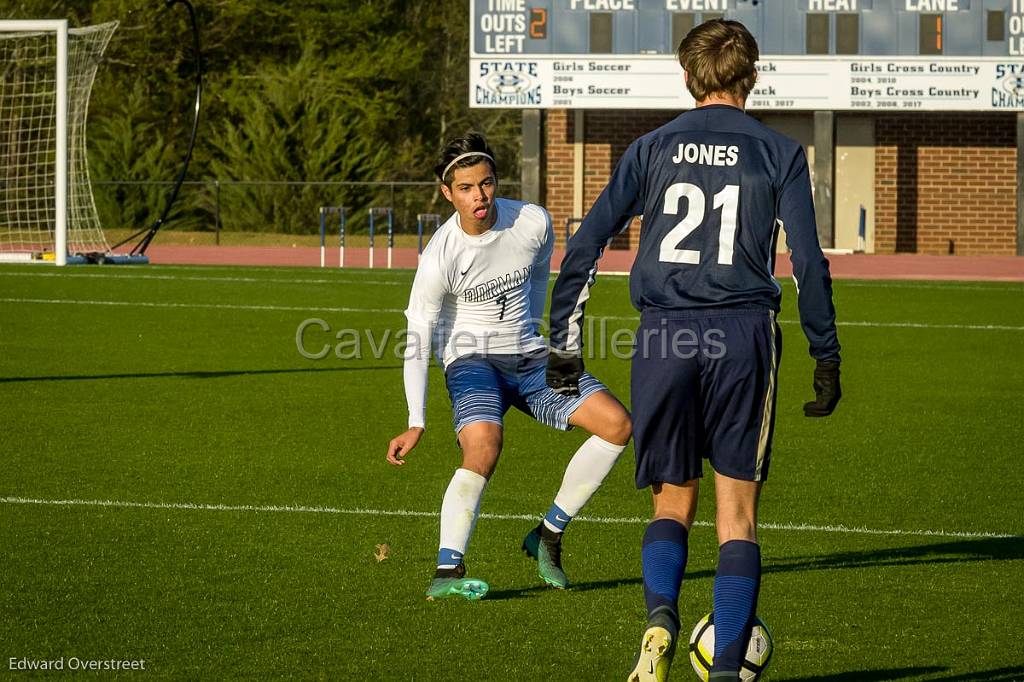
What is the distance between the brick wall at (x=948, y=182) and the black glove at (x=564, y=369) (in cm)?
3024


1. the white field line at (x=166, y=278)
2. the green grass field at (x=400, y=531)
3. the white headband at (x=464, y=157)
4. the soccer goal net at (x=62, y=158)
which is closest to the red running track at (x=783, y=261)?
the soccer goal net at (x=62, y=158)

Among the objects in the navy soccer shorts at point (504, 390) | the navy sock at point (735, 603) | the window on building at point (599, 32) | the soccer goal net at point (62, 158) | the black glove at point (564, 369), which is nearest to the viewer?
the navy sock at point (735, 603)

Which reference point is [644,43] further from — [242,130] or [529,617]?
[529,617]

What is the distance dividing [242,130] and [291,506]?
33.9 metres

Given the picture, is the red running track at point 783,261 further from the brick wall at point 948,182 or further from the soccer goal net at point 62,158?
the soccer goal net at point 62,158

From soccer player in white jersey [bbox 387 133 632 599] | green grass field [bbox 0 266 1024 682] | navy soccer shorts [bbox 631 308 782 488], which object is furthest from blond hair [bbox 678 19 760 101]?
green grass field [bbox 0 266 1024 682]

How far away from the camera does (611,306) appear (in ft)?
65.3

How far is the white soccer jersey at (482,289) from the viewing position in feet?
19.9

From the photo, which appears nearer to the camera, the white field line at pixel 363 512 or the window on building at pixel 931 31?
the white field line at pixel 363 512

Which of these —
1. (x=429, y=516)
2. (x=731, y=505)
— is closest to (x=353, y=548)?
(x=429, y=516)

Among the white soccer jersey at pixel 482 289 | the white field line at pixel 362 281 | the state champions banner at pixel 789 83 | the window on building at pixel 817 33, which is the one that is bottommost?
the white field line at pixel 362 281

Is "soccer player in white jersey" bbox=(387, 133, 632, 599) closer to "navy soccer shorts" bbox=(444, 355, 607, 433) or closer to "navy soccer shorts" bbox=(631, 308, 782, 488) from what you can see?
Answer: "navy soccer shorts" bbox=(444, 355, 607, 433)

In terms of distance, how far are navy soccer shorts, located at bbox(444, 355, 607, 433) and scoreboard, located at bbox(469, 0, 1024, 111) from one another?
24.6 metres

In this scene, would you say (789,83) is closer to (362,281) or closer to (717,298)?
(362,281)
